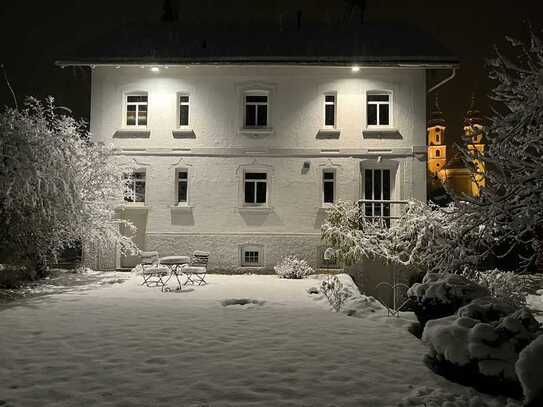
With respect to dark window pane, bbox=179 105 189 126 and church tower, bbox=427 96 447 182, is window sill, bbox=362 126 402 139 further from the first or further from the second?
church tower, bbox=427 96 447 182

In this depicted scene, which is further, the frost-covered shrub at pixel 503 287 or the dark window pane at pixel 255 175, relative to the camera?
the dark window pane at pixel 255 175

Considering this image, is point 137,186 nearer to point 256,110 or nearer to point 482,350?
point 256,110

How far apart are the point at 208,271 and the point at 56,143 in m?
7.32

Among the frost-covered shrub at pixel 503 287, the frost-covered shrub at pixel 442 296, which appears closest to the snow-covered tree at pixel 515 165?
the frost-covered shrub at pixel 442 296

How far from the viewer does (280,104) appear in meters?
17.5

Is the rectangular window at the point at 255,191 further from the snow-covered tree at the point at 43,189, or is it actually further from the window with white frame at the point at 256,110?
the snow-covered tree at the point at 43,189

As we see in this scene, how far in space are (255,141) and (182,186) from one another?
3.48 meters

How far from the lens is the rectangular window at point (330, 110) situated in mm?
17638

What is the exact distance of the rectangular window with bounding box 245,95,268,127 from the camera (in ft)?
58.5

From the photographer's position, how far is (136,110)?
58.6 feet

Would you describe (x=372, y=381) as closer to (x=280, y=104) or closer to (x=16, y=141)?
(x=16, y=141)

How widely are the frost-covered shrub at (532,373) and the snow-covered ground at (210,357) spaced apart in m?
0.71

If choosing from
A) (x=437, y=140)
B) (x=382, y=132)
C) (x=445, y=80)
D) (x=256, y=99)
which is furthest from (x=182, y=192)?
(x=437, y=140)

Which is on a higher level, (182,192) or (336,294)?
(182,192)
